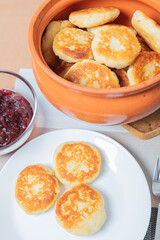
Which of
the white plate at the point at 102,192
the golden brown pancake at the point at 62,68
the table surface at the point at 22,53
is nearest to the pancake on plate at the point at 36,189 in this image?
the white plate at the point at 102,192

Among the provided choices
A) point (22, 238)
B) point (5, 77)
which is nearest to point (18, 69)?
point (5, 77)

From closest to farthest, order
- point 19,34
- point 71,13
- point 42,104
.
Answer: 1. point 71,13
2. point 42,104
3. point 19,34

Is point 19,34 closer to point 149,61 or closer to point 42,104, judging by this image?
point 42,104

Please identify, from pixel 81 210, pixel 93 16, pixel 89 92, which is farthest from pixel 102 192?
pixel 93 16

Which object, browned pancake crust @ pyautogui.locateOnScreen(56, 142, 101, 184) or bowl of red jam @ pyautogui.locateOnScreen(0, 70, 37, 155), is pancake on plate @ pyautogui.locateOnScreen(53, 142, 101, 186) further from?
bowl of red jam @ pyautogui.locateOnScreen(0, 70, 37, 155)

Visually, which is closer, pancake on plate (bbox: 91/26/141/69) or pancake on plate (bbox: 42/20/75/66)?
pancake on plate (bbox: 91/26/141/69)

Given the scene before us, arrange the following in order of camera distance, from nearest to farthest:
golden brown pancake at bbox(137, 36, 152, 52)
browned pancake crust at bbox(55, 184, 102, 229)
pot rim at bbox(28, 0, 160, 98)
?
pot rim at bbox(28, 0, 160, 98) → browned pancake crust at bbox(55, 184, 102, 229) → golden brown pancake at bbox(137, 36, 152, 52)

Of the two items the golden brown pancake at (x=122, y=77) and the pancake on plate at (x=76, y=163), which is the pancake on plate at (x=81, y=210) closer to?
the pancake on plate at (x=76, y=163)

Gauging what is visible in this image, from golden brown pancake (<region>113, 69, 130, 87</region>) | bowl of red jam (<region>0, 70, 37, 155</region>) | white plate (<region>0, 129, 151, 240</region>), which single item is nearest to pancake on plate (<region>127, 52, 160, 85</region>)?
golden brown pancake (<region>113, 69, 130, 87</region>)
